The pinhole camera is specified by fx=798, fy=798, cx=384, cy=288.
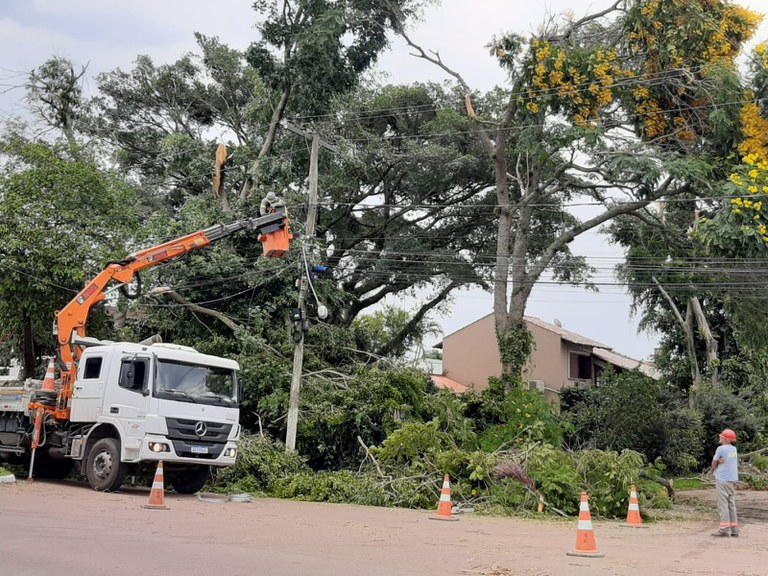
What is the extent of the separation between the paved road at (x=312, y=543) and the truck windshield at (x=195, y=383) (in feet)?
7.21

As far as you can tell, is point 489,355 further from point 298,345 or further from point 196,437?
point 196,437

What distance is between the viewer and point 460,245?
36562mm

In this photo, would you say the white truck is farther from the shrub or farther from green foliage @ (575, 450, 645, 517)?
the shrub

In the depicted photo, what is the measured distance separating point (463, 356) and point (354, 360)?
2468cm

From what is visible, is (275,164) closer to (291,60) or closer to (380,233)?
(291,60)

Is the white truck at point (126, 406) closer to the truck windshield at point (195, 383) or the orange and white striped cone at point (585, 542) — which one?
the truck windshield at point (195, 383)

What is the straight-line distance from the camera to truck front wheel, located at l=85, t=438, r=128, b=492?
1599 centimetres

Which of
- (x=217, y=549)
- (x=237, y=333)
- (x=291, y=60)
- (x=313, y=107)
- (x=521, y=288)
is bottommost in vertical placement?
(x=217, y=549)

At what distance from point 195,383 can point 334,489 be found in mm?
4285

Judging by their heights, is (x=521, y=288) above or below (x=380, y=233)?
below

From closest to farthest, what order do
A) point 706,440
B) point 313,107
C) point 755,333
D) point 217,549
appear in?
1. point 217,549
2. point 755,333
3. point 313,107
4. point 706,440

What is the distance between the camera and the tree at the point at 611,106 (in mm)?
19797

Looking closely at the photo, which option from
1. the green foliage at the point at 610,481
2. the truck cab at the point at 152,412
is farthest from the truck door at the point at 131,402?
the green foliage at the point at 610,481

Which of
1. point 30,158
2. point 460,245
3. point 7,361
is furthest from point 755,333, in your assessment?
point 7,361
